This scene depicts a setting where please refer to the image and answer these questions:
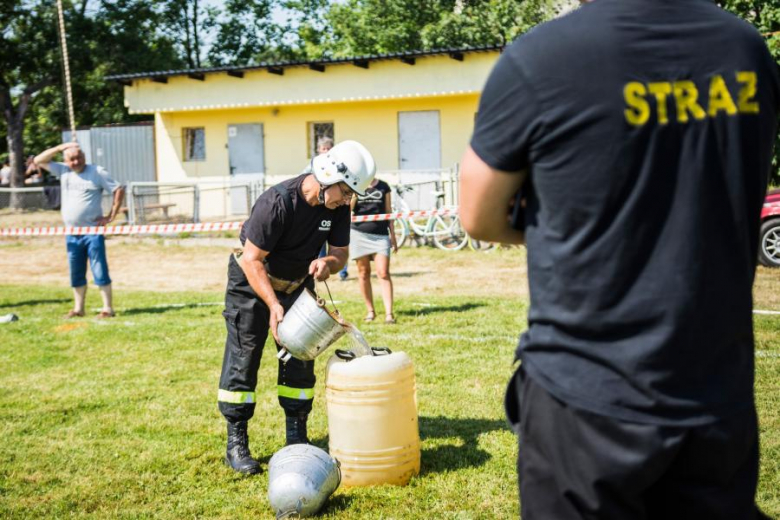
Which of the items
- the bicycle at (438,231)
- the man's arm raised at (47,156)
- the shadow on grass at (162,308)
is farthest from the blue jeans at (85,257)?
the bicycle at (438,231)

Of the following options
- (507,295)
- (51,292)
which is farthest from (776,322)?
(51,292)

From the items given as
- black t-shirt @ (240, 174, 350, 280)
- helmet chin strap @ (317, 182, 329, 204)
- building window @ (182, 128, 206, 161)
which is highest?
building window @ (182, 128, 206, 161)

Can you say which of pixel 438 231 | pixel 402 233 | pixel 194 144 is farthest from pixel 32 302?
pixel 194 144

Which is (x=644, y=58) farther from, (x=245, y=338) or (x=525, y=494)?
(x=245, y=338)

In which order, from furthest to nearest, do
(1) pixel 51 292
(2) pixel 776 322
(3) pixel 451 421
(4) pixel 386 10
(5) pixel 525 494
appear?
(4) pixel 386 10
(1) pixel 51 292
(2) pixel 776 322
(3) pixel 451 421
(5) pixel 525 494

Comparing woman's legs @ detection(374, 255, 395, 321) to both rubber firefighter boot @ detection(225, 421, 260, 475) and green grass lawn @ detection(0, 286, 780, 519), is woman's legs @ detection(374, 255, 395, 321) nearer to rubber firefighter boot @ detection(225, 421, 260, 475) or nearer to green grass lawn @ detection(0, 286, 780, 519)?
green grass lawn @ detection(0, 286, 780, 519)

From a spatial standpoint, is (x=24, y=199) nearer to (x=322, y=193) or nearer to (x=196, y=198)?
(x=196, y=198)

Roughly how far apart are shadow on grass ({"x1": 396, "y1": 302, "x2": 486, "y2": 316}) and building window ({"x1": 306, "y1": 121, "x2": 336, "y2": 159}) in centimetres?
1526

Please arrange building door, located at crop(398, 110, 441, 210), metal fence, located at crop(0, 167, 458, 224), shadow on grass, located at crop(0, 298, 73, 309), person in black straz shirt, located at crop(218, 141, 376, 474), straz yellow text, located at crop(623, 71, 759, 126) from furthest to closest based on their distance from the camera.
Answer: building door, located at crop(398, 110, 441, 210), metal fence, located at crop(0, 167, 458, 224), shadow on grass, located at crop(0, 298, 73, 309), person in black straz shirt, located at crop(218, 141, 376, 474), straz yellow text, located at crop(623, 71, 759, 126)

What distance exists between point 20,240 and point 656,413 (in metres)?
21.1

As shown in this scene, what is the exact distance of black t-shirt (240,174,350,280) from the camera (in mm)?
4871

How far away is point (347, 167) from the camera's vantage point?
4.60 metres

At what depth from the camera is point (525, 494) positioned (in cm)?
192

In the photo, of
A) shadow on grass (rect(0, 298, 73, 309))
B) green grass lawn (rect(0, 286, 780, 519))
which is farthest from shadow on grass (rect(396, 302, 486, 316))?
shadow on grass (rect(0, 298, 73, 309))
